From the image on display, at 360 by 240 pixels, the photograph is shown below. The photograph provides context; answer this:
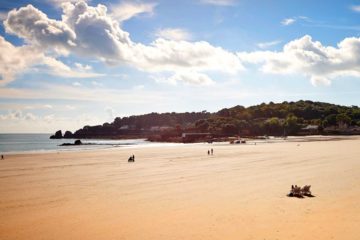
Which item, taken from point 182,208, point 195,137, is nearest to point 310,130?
point 195,137

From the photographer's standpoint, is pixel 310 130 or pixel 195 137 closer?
pixel 195 137

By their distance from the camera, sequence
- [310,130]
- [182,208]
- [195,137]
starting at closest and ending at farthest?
1. [182,208]
2. [195,137]
3. [310,130]

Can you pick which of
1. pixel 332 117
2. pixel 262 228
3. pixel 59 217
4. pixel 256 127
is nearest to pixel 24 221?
pixel 59 217

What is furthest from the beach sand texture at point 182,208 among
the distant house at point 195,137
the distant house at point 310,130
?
the distant house at point 310,130

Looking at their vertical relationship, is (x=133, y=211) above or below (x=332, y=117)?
below

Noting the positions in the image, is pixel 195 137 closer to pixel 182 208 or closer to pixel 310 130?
pixel 310 130

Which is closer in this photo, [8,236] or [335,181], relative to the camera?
[8,236]

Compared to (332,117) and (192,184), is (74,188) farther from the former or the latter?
(332,117)

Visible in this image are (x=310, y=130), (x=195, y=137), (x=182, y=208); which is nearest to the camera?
(x=182, y=208)

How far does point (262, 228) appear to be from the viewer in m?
12.3

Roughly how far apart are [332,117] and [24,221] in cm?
16368

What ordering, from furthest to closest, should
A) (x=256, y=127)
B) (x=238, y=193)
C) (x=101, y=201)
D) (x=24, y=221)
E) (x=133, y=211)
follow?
(x=256, y=127) → (x=238, y=193) → (x=101, y=201) → (x=133, y=211) → (x=24, y=221)

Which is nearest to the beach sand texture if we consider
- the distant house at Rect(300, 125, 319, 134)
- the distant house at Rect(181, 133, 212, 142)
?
the distant house at Rect(181, 133, 212, 142)

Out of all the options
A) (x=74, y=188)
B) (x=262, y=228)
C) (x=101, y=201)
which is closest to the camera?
(x=262, y=228)
